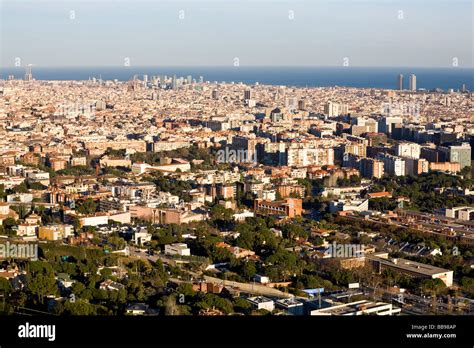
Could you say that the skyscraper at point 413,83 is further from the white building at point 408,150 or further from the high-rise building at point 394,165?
the high-rise building at point 394,165

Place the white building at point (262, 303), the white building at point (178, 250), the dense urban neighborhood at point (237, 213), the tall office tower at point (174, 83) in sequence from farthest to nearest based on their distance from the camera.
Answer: the tall office tower at point (174, 83)
the white building at point (178, 250)
the dense urban neighborhood at point (237, 213)
the white building at point (262, 303)

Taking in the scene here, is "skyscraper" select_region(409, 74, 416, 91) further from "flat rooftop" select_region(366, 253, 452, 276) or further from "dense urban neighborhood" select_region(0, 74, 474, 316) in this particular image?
Result: "flat rooftop" select_region(366, 253, 452, 276)

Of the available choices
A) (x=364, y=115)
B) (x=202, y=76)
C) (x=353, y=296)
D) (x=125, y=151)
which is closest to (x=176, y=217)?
(x=353, y=296)

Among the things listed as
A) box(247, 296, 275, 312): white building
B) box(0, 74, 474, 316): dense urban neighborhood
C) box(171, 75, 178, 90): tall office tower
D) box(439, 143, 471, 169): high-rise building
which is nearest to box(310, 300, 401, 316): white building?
box(0, 74, 474, 316): dense urban neighborhood

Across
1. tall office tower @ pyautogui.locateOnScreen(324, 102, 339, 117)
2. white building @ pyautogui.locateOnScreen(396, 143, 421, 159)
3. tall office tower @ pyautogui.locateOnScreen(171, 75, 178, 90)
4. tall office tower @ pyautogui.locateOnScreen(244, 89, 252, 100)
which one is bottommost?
white building @ pyautogui.locateOnScreen(396, 143, 421, 159)

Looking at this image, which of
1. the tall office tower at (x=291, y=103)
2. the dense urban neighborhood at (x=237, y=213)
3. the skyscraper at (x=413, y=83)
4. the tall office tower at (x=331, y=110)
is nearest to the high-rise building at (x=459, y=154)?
the dense urban neighborhood at (x=237, y=213)

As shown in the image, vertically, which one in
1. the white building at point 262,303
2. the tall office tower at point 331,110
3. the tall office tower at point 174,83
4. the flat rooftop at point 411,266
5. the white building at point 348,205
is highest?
the tall office tower at point 174,83

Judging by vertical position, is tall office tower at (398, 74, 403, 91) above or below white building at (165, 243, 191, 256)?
above

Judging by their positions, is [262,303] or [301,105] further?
[301,105]

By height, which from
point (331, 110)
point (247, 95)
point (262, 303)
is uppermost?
point (247, 95)

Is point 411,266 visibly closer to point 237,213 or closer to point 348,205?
Answer: point 237,213

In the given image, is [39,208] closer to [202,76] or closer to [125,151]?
[125,151]

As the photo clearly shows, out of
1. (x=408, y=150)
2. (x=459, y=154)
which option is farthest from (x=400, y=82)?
(x=459, y=154)
